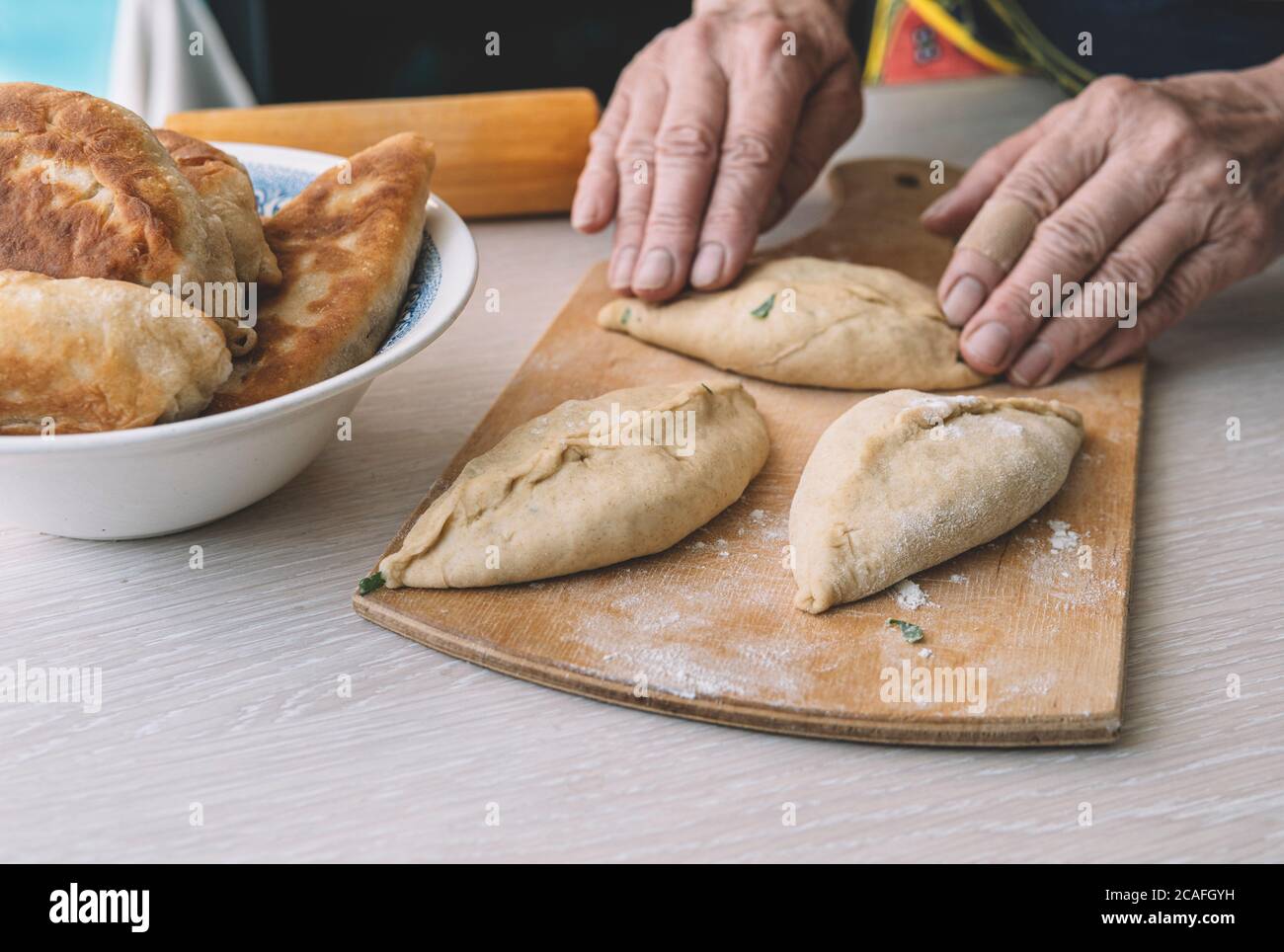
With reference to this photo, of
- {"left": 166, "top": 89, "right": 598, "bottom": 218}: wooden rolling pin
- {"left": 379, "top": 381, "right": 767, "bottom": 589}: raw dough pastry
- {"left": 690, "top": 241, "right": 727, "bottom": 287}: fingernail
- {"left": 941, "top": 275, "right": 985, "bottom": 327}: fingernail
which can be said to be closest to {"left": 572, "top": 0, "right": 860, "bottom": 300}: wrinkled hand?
{"left": 690, "top": 241, "right": 727, "bottom": 287}: fingernail

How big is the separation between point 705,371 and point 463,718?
0.82 meters

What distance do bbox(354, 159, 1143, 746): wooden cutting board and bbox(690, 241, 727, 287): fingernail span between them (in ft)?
1.35

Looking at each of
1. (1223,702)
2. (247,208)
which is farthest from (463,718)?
(1223,702)

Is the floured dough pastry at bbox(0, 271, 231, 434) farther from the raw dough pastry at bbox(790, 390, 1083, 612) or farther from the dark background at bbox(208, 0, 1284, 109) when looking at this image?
the dark background at bbox(208, 0, 1284, 109)

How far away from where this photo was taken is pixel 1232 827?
1.04 metres

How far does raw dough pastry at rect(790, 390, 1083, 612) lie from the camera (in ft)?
4.23

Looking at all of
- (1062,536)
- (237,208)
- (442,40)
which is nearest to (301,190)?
(237,208)

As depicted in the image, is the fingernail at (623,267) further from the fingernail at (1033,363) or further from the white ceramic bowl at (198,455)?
the fingernail at (1033,363)

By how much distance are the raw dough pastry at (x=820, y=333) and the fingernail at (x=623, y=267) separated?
0.18 ft

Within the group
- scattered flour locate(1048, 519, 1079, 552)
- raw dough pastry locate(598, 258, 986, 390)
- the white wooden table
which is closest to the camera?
the white wooden table

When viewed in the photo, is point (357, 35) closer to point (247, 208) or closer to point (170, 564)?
point (247, 208)

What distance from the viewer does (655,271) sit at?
73.3 inches

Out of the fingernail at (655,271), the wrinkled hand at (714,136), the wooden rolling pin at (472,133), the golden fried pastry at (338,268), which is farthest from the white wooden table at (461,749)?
the wooden rolling pin at (472,133)

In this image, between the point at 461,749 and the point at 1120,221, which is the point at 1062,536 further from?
the point at 461,749
